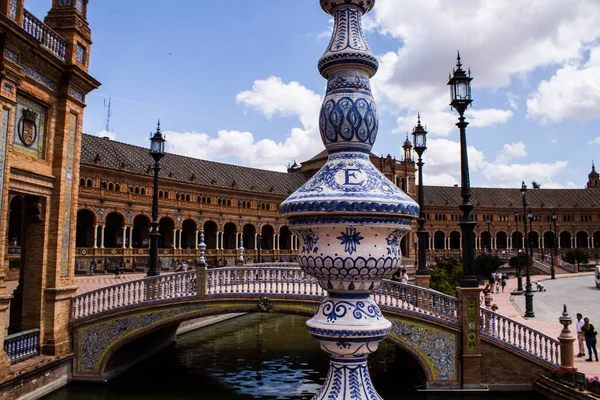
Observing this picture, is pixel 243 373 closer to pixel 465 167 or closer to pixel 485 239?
pixel 465 167

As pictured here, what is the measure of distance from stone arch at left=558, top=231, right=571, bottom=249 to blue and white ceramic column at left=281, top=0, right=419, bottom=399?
8921 cm

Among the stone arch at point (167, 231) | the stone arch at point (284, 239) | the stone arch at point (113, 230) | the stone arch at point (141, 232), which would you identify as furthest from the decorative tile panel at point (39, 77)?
the stone arch at point (284, 239)

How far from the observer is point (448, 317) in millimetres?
12867

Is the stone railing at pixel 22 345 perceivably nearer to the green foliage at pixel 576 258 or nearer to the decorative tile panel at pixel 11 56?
the decorative tile panel at pixel 11 56

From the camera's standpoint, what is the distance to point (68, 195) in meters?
13.7

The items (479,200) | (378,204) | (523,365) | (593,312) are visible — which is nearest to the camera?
(378,204)

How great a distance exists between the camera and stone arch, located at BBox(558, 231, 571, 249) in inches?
3209

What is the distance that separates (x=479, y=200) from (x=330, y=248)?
82752 mm

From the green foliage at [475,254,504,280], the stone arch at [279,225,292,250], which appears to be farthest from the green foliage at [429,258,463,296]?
the stone arch at [279,225,292,250]

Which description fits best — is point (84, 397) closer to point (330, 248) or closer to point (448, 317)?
point (448, 317)

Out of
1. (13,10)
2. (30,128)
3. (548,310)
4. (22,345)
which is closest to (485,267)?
(548,310)

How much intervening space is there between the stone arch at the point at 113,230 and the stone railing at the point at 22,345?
1261 inches

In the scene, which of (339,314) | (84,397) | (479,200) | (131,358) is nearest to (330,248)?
(339,314)

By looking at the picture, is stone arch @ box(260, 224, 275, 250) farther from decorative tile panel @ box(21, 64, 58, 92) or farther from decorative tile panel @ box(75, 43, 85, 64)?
decorative tile panel @ box(21, 64, 58, 92)
